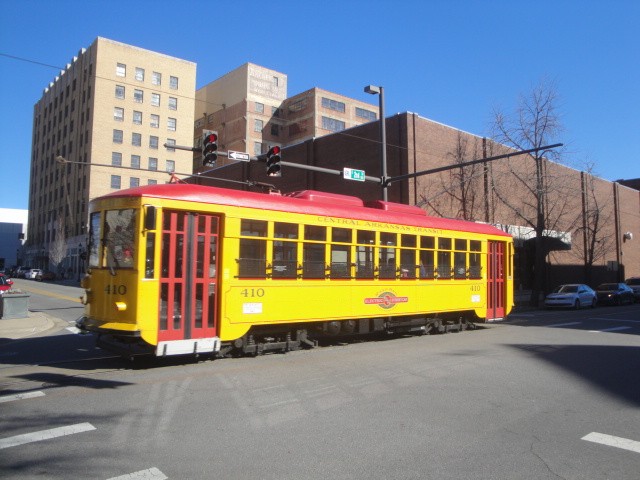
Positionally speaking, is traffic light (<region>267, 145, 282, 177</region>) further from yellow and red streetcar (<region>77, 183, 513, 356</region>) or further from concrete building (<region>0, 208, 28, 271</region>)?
concrete building (<region>0, 208, 28, 271</region>)

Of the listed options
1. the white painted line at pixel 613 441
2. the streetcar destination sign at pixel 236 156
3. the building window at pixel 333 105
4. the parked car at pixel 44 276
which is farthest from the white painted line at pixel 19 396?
the building window at pixel 333 105

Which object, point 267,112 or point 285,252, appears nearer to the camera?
point 285,252

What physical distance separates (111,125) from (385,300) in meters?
58.2

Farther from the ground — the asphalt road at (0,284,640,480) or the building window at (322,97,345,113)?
the building window at (322,97,345,113)

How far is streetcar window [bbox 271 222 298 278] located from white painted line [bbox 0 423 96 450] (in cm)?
479

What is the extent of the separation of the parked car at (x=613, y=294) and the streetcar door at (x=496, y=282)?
17552mm

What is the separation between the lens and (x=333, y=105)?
232 feet

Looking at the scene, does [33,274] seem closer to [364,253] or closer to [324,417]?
[364,253]

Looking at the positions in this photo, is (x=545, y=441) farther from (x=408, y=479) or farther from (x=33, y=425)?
(x=33, y=425)

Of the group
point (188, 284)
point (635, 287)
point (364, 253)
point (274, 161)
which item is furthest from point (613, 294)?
point (188, 284)

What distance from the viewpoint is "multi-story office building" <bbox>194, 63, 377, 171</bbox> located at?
6806 cm

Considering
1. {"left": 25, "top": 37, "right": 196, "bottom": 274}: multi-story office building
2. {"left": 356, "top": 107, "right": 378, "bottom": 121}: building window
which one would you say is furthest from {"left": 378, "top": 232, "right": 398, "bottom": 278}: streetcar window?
{"left": 356, "top": 107, "right": 378, "bottom": 121}: building window

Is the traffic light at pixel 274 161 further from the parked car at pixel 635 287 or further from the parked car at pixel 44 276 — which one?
the parked car at pixel 44 276

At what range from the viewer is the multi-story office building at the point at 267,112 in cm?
6806
